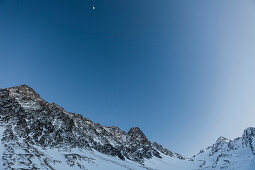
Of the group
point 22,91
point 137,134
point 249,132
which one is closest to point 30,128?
point 22,91

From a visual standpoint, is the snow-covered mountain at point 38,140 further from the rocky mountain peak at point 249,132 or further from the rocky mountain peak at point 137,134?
the rocky mountain peak at point 249,132

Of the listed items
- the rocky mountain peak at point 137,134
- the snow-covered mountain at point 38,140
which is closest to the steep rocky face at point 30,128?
the snow-covered mountain at point 38,140

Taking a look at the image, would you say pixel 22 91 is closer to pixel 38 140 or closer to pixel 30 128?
pixel 30 128

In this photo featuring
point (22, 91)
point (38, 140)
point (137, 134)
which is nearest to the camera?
point (38, 140)

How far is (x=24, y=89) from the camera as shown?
6988cm

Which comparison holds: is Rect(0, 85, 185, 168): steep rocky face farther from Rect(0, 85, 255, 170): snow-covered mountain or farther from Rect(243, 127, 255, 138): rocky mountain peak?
Rect(243, 127, 255, 138): rocky mountain peak

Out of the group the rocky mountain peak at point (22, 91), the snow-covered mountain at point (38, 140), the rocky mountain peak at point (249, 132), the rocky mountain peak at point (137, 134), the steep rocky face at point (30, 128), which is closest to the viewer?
the snow-covered mountain at point (38, 140)

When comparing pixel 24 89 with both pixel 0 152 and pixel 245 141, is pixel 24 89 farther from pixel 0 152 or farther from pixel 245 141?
pixel 245 141

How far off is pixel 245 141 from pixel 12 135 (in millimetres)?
164670

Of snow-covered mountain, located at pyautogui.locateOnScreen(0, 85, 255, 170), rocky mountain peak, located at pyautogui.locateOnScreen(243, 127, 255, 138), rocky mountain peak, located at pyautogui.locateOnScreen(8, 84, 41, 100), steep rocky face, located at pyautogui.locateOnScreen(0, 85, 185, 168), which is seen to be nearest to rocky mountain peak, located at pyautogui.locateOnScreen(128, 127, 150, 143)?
snow-covered mountain, located at pyautogui.locateOnScreen(0, 85, 255, 170)

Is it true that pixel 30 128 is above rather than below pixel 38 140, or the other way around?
above

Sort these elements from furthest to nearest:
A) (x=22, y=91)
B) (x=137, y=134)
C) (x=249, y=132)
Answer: (x=137, y=134) < (x=249, y=132) < (x=22, y=91)

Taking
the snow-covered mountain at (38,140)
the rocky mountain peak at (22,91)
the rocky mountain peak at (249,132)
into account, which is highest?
the rocky mountain peak at (249,132)

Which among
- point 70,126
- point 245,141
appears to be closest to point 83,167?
point 70,126
